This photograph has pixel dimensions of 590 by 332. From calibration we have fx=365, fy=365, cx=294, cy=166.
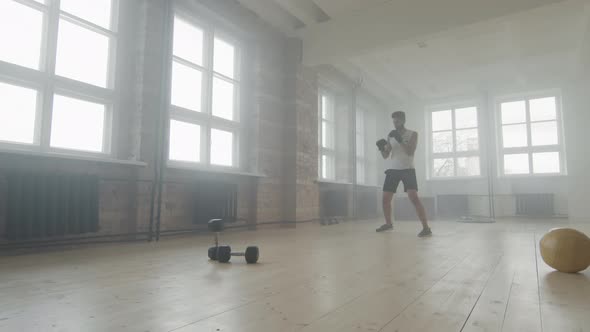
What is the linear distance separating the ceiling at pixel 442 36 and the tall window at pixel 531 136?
81cm

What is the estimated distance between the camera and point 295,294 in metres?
1.45

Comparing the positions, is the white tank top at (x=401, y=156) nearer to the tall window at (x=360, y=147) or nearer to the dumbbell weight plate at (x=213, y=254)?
the dumbbell weight plate at (x=213, y=254)

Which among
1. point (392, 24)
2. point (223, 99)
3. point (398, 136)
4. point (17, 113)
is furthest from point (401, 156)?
point (17, 113)

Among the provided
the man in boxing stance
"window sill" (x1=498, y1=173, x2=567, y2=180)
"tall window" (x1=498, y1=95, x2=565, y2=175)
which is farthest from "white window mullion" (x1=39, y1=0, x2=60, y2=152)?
"tall window" (x1=498, y1=95, x2=565, y2=175)

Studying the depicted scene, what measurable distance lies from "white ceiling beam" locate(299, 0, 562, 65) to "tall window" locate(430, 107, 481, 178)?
5.68 meters

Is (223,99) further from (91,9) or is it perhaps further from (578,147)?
(578,147)

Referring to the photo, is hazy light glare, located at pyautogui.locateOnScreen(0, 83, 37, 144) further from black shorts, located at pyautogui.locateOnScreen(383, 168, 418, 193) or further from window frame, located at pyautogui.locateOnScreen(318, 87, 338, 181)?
window frame, located at pyautogui.locateOnScreen(318, 87, 338, 181)

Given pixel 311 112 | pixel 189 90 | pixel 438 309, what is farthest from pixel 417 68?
pixel 438 309

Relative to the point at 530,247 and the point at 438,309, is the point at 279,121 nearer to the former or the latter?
the point at 530,247

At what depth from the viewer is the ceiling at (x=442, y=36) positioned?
505 cm

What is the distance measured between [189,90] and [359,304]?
3.94m

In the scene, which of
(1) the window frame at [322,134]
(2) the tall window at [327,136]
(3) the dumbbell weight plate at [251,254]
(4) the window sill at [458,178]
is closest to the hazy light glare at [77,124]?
(3) the dumbbell weight plate at [251,254]

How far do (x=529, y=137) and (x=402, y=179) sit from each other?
695cm

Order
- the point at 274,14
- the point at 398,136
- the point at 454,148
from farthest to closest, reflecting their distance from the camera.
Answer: the point at 454,148, the point at 274,14, the point at 398,136
